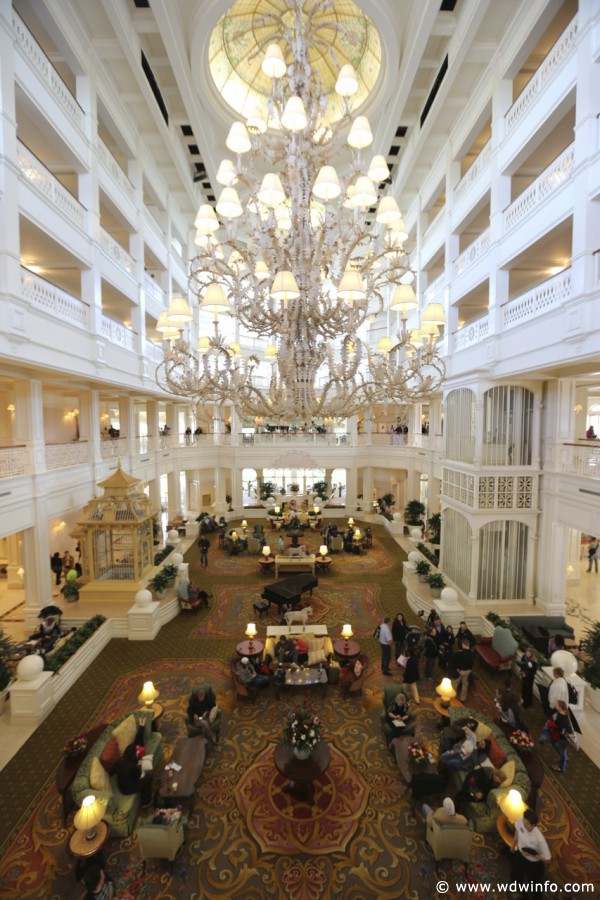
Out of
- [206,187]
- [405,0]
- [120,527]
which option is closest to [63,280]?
[120,527]

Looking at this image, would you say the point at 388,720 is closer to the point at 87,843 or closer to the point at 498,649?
the point at 498,649

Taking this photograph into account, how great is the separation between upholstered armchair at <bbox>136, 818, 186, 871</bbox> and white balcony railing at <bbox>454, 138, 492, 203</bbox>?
14195mm

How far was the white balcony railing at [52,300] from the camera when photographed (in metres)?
7.55

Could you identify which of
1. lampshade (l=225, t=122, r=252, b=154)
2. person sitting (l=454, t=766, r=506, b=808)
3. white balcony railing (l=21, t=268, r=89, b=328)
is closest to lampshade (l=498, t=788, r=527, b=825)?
person sitting (l=454, t=766, r=506, b=808)

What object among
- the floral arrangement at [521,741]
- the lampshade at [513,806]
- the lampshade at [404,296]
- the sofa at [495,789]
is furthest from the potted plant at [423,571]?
the lampshade at [404,296]

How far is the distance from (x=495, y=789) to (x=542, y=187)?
33.5 ft

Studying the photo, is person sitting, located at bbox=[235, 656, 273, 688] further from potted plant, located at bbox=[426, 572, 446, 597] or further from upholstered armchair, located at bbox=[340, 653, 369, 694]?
potted plant, located at bbox=[426, 572, 446, 597]

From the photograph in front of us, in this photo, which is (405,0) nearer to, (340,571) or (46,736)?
(340,571)

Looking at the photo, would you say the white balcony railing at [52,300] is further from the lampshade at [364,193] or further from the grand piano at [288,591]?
the grand piano at [288,591]

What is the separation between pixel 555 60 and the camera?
24.9 ft

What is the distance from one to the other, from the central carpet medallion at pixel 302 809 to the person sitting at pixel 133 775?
3.96ft

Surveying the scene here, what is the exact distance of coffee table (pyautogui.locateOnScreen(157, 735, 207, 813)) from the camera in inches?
205

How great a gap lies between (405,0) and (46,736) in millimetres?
16204

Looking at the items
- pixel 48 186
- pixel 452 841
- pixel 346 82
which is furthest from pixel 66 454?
pixel 452 841
